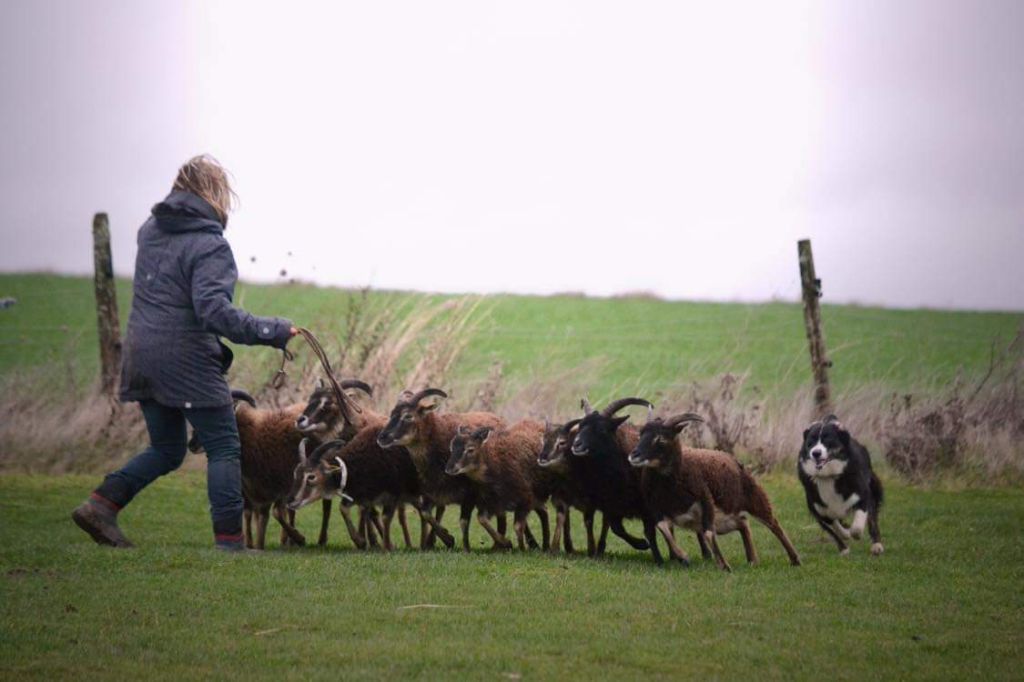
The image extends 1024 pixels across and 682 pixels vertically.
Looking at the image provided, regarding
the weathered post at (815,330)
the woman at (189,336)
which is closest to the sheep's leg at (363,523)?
the woman at (189,336)

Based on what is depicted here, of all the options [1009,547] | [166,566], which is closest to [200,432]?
[166,566]

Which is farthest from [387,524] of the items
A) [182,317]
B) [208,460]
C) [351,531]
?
[182,317]

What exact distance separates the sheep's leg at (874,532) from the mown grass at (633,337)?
7.44 metres

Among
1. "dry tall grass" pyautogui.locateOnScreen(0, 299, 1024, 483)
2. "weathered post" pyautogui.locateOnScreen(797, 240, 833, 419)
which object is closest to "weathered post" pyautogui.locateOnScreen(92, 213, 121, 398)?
"dry tall grass" pyautogui.locateOnScreen(0, 299, 1024, 483)

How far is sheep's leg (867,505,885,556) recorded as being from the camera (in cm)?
1265

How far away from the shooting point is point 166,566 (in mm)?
10922

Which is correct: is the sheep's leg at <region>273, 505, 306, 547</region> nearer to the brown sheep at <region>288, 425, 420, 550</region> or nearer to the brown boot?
the brown sheep at <region>288, 425, 420, 550</region>

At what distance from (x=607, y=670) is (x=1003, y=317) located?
1229 inches

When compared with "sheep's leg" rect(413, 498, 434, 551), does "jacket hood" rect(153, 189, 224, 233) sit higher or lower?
higher

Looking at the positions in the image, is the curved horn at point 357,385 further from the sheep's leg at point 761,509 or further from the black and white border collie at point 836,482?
the black and white border collie at point 836,482

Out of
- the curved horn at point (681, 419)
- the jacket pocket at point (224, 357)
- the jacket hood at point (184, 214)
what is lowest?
the curved horn at point (681, 419)

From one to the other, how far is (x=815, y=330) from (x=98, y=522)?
10.6 meters

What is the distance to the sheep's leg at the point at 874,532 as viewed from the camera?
41.5 feet

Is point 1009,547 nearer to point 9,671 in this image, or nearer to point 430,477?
point 430,477
